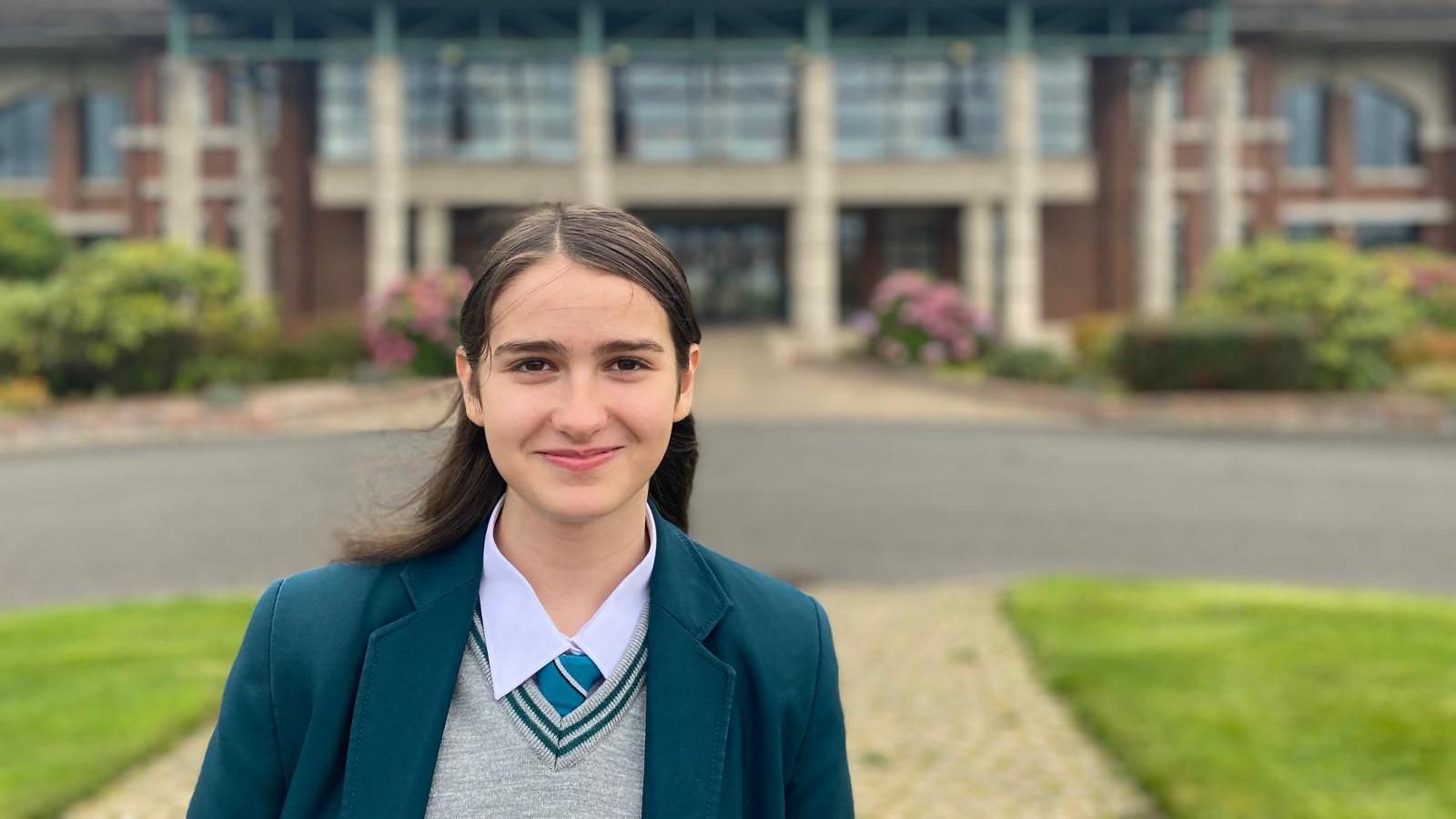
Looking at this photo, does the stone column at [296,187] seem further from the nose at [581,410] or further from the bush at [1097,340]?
the nose at [581,410]

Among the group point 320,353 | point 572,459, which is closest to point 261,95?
point 320,353

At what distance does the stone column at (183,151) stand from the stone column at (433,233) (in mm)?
5656

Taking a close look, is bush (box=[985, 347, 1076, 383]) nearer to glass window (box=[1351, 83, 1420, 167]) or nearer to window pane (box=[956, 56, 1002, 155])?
window pane (box=[956, 56, 1002, 155])

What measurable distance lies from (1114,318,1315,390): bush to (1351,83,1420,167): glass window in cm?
2440

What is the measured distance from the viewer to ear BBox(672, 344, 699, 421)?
6.52 feet

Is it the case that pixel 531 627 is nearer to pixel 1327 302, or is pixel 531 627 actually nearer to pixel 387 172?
pixel 1327 302

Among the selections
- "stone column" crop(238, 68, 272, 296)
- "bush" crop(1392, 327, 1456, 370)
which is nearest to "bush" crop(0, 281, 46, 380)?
"stone column" crop(238, 68, 272, 296)

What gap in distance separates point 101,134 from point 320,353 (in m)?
20.9

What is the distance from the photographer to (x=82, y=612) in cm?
803

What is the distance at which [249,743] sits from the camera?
1.81m

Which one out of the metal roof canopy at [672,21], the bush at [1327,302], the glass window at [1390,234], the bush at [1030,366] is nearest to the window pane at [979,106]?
the metal roof canopy at [672,21]

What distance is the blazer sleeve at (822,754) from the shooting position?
195cm

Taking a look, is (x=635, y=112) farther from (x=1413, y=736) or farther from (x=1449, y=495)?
(x=1413, y=736)

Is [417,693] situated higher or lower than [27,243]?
lower
